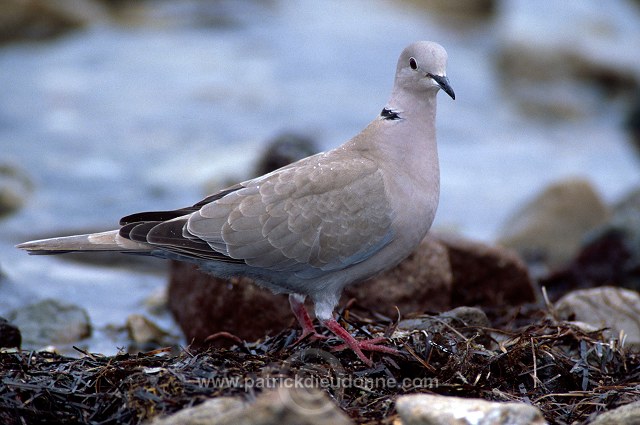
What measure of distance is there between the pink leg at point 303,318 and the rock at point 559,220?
4862 millimetres

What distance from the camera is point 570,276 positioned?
27.0 ft

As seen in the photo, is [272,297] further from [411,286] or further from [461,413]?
[461,413]

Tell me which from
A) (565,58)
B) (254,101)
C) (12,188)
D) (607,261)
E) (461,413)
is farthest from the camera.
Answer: (565,58)

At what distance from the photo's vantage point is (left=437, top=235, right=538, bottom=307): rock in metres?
7.25

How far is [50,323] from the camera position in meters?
6.53

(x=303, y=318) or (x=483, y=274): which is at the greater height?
(x=303, y=318)

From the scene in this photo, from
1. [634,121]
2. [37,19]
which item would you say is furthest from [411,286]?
[37,19]

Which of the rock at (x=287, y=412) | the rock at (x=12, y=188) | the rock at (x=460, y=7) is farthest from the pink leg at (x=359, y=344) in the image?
the rock at (x=460, y=7)

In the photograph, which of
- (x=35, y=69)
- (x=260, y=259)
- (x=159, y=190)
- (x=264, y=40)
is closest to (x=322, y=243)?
(x=260, y=259)

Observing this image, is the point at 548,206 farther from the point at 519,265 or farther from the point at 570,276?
the point at 519,265

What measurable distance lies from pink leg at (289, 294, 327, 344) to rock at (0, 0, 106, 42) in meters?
12.5

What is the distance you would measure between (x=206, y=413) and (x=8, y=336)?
2474 millimetres

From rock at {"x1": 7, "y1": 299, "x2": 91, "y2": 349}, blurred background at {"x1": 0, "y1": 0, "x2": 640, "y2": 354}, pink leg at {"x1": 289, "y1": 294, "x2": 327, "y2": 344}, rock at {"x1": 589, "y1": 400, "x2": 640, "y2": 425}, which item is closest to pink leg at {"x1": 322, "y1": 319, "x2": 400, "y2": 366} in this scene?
pink leg at {"x1": 289, "y1": 294, "x2": 327, "y2": 344}

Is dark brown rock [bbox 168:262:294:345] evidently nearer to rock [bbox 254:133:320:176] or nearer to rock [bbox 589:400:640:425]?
rock [bbox 254:133:320:176]
